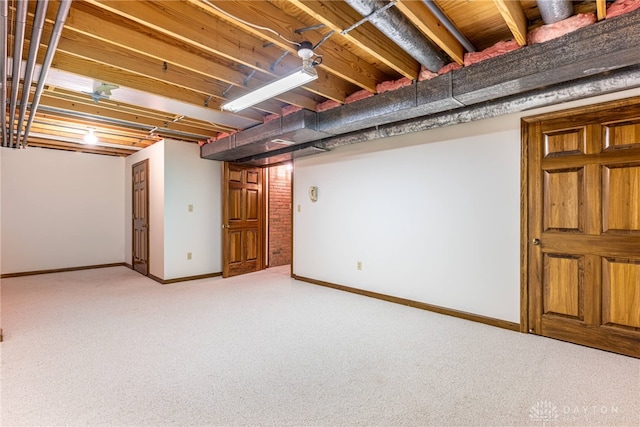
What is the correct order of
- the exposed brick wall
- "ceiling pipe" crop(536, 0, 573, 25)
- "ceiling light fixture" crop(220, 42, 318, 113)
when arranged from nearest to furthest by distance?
1. "ceiling pipe" crop(536, 0, 573, 25)
2. "ceiling light fixture" crop(220, 42, 318, 113)
3. the exposed brick wall

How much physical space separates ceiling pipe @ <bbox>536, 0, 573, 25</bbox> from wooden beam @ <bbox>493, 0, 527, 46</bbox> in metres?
0.11

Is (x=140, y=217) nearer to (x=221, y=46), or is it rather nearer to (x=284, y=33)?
(x=221, y=46)

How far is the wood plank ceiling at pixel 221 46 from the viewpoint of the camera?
2.02 m

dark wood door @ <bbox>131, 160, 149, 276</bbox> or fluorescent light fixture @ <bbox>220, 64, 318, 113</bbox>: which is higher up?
fluorescent light fixture @ <bbox>220, 64, 318, 113</bbox>

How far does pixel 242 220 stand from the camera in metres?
5.79

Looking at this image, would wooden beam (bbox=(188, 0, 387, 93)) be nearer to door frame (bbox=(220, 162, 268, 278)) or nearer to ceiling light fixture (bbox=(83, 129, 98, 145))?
door frame (bbox=(220, 162, 268, 278))

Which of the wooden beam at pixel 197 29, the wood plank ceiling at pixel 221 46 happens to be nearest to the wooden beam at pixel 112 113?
the wood plank ceiling at pixel 221 46

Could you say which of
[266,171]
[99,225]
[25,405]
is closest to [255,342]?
[25,405]

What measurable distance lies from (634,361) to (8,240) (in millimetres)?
8564

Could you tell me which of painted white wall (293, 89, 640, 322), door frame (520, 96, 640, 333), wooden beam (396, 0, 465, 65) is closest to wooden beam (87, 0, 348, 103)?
wooden beam (396, 0, 465, 65)

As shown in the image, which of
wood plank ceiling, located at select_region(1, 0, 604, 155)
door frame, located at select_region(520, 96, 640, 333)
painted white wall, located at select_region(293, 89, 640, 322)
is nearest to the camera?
wood plank ceiling, located at select_region(1, 0, 604, 155)

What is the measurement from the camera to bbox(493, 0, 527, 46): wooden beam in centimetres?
180

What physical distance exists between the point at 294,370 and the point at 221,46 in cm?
243

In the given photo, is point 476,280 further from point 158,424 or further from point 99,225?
point 99,225
